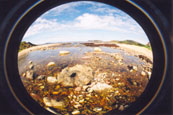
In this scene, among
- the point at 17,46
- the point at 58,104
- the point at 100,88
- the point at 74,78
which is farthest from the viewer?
the point at 74,78

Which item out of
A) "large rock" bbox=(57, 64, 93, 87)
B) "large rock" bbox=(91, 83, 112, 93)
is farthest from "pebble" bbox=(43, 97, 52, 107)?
"large rock" bbox=(91, 83, 112, 93)

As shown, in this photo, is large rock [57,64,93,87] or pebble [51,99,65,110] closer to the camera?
pebble [51,99,65,110]

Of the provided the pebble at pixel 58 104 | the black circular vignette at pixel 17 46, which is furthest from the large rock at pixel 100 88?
the black circular vignette at pixel 17 46

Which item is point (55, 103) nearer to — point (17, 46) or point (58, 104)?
point (58, 104)

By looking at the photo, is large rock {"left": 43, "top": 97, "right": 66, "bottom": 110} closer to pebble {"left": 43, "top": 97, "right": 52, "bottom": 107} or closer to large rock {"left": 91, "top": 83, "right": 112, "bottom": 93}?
pebble {"left": 43, "top": 97, "right": 52, "bottom": 107}

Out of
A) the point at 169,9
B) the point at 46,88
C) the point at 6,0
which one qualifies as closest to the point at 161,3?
the point at 169,9

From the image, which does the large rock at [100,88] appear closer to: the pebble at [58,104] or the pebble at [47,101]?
the pebble at [58,104]

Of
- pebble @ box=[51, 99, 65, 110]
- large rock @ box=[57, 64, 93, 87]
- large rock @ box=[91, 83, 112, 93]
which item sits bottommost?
pebble @ box=[51, 99, 65, 110]

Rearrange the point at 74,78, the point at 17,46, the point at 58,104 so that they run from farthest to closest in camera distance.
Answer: the point at 74,78, the point at 58,104, the point at 17,46

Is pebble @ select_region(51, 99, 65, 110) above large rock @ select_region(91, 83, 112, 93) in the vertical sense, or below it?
below

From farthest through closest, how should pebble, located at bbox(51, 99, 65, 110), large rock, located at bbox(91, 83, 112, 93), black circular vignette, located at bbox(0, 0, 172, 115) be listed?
large rock, located at bbox(91, 83, 112, 93) → pebble, located at bbox(51, 99, 65, 110) → black circular vignette, located at bbox(0, 0, 172, 115)

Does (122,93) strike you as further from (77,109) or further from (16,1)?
(16,1)

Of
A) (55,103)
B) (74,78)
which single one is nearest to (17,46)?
(55,103)

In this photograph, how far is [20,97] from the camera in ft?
3.61
